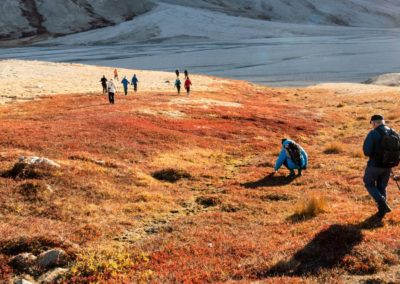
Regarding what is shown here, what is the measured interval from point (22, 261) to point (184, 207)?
572 centimetres

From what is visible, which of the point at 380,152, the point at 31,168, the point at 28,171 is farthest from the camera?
the point at 31,168

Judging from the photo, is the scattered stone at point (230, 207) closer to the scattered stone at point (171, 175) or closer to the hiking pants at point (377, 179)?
the scattered stone at point (171, 175)

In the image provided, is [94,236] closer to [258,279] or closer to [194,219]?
[194,219]

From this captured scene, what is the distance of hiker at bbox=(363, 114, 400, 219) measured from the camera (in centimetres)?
1055

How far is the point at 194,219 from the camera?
42.6 feet

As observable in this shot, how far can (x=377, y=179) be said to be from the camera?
37.5 feet

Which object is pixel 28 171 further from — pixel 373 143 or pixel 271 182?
pixel 373 143

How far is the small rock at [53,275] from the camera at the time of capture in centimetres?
925

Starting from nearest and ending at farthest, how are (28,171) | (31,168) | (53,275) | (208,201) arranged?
(53,275)
(208,201)
(28,171)
(31,168)

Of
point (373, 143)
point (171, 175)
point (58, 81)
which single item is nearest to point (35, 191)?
point (171, 175)

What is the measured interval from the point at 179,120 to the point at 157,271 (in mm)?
22266

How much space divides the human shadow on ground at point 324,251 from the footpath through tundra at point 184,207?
0.02 m

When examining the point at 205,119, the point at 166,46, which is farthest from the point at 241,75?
the point at 166,46

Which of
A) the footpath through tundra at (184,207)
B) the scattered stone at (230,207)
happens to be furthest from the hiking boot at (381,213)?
the scattered stone at (230,207)
